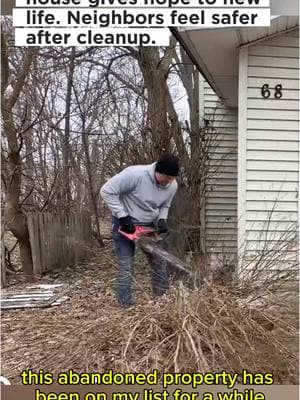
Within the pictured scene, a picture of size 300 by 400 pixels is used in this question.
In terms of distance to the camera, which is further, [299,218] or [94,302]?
[299,218]

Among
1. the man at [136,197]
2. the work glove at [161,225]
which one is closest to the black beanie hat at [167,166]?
the man at [136,197]

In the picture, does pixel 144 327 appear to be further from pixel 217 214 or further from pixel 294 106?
pixel 217 214

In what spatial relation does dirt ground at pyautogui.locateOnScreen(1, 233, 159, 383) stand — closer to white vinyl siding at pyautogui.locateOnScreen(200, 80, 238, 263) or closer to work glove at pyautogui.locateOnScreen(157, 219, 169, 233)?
work glove at pyautogui.locateOnScreen(157, 219, 169, 233)

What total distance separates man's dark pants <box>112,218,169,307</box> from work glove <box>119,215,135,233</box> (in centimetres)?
7

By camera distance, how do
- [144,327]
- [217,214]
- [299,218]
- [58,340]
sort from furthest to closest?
[217,214]
[299,218]
[58,340]
[144,327]

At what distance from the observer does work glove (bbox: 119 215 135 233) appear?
157 inches

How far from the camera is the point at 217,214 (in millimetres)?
7680

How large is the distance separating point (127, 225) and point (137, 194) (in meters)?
0.27

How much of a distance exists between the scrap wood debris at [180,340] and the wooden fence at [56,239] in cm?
351

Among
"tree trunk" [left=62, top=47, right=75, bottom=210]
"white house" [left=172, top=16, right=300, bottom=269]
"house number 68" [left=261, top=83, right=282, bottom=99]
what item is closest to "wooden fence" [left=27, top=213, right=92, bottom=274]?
"tree trunk" [left=62, top=47, right=75, bottom=210]

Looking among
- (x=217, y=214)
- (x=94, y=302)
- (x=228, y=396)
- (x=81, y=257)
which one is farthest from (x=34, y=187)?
(x=228, y=396)

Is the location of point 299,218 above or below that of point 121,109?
Result: below

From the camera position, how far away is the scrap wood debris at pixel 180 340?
2.77 metres

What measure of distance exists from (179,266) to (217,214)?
419 cm
